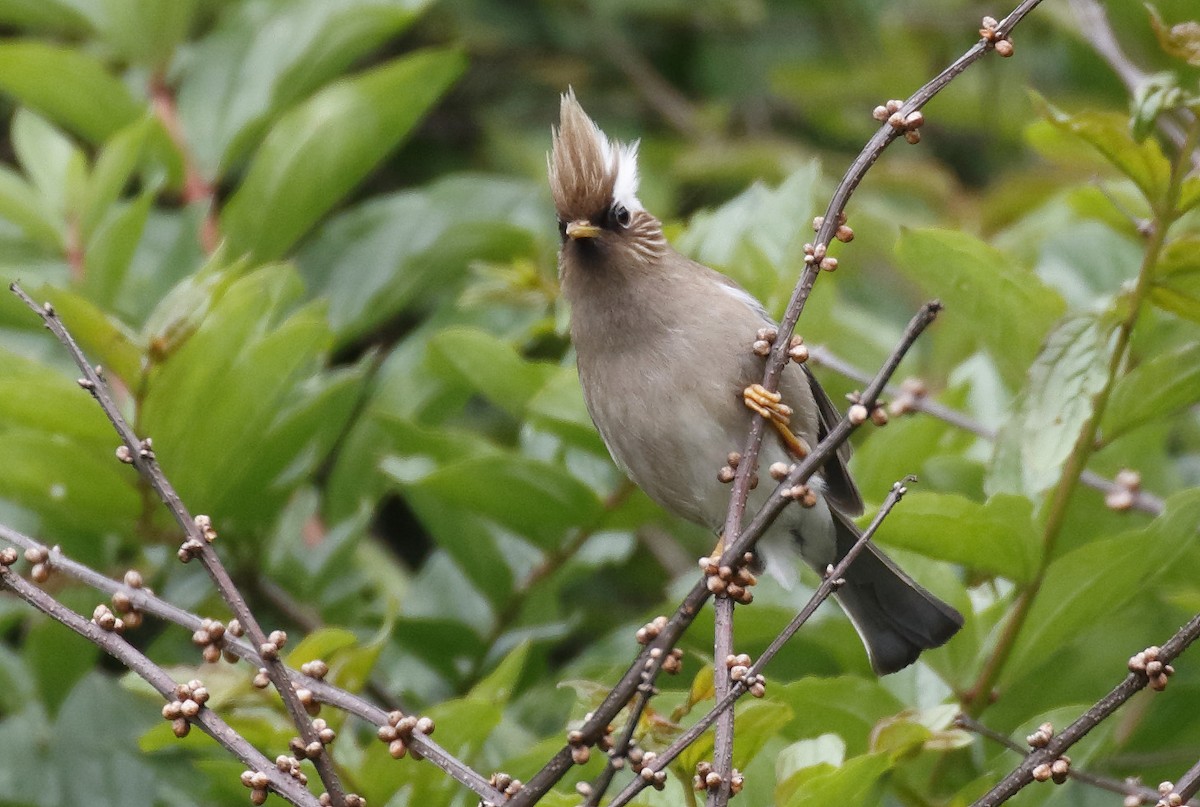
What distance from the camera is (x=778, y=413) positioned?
3.14 meters

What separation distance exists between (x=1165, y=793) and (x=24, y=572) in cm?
292

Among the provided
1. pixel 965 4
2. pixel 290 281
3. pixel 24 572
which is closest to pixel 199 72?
pixel 290 281

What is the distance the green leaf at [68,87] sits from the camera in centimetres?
436

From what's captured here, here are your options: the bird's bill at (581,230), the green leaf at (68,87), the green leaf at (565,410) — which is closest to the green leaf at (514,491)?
the green leaf at (565,410)

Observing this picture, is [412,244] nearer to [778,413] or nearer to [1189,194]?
[778,413]

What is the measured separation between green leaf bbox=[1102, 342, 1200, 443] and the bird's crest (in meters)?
1.14

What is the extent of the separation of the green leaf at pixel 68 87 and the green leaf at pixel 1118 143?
9.07ft

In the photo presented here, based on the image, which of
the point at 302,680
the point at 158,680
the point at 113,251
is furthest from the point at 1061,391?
the point at 113,251

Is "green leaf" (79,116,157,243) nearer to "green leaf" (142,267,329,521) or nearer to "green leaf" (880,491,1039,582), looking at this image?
"green leaf" (142,267,329,521)

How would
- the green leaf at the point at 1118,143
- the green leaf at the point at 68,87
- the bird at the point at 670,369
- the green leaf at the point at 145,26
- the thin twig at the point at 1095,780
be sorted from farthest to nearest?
1. the green leaf at the point at 145,26
2. the green leaf at the point at 68,87
3. the bird at the point at 670,369
4. the green leaf at the point at 1118,143
5. the thin twig at the point at 1095,780

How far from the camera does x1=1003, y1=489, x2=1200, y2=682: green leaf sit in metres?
2.95

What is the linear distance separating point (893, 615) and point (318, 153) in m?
1.95

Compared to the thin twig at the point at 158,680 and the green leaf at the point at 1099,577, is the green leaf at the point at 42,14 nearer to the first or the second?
the thin twig at the point at 158,680

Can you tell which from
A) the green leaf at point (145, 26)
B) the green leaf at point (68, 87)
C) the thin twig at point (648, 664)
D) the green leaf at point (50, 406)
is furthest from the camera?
the green leaf at point (145, 26)
